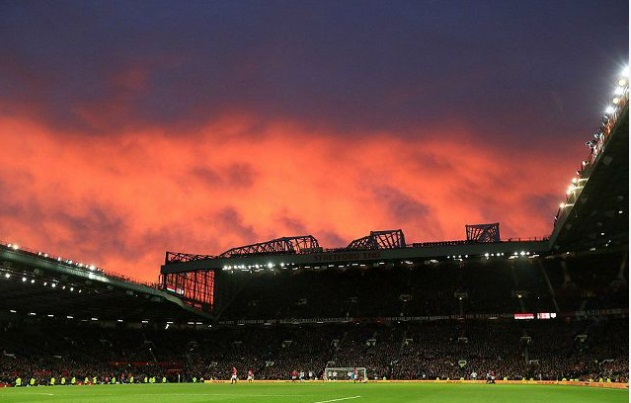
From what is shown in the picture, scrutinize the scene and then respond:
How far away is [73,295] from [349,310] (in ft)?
135

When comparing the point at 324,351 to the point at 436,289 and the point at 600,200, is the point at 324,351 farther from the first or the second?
the point at 600,200

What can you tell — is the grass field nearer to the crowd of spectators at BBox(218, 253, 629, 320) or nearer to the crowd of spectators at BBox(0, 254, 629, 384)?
the crowd of spectators at BBox(0, 254, 629, 384)

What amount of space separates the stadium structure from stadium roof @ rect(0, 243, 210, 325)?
22cm

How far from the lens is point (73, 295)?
7225 cm

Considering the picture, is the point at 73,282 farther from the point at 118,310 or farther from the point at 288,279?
the point at 288,279

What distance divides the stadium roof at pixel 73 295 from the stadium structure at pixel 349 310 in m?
0.22

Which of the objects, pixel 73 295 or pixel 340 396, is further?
pixel 73 295

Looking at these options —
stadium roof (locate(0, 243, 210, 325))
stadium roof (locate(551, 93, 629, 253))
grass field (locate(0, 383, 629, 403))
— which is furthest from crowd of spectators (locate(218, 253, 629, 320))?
grass field (locate(0, 383, 629, 403))

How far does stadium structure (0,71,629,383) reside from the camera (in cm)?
6569

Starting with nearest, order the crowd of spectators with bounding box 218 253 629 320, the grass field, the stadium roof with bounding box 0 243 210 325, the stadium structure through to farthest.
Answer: the grass field → the stadium roof with bounding box 0 243 210 325 → the stadium structure → the crowd of spectators with bounding box 218 253 629 320

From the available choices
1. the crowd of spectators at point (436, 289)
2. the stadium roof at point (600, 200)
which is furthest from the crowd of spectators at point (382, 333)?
the stadium roof at point (600, 200)

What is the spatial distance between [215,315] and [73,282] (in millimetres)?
32639

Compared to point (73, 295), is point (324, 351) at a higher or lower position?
lower

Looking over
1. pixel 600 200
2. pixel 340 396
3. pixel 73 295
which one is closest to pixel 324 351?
pixel 73 295
